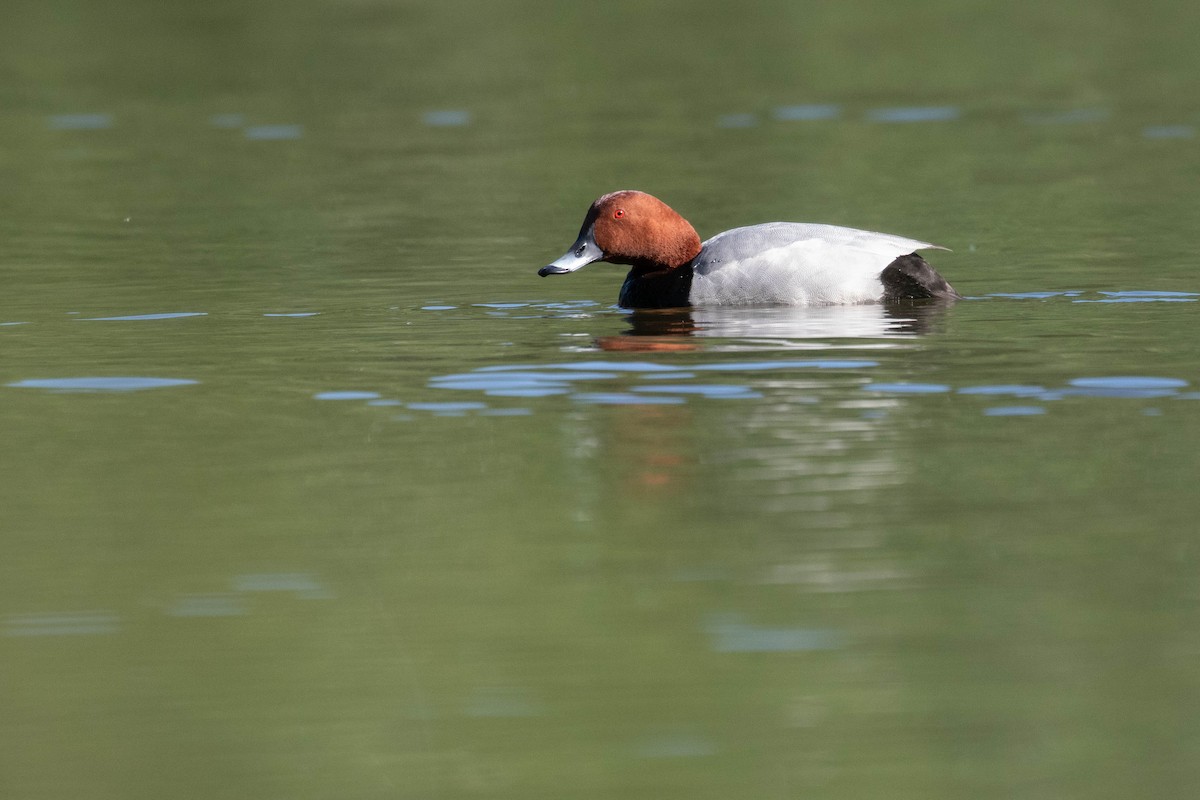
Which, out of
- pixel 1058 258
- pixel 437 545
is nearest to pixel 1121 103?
pixel 1058 258

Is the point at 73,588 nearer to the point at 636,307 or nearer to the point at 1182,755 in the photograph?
the point at 1182,755

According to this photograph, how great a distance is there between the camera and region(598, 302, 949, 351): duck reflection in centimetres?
1023

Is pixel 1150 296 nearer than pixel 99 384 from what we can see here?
No

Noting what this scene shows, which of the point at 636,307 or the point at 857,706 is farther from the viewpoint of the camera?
the point at 636,307

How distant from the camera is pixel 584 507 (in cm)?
687

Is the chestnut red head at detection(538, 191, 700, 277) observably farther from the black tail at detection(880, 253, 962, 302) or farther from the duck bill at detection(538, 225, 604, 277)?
the black tail at detection(880, 253, 962, 302)

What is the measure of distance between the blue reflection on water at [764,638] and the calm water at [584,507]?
0.02 metres

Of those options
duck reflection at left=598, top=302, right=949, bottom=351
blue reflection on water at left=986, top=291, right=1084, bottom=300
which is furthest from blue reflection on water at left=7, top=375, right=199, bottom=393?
blue reflection on water at left=986, top=291, right=1084, bottom=300

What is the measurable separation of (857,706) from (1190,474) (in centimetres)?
252

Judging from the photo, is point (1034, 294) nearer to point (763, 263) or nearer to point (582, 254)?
point (763, 263)

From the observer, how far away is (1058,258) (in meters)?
13.1

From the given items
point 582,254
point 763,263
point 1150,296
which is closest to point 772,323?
point 763,263

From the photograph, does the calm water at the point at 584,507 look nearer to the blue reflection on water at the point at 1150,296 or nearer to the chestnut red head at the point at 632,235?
the blue reflection on water at the point at 1150,296

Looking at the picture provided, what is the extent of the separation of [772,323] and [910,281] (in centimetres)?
108
